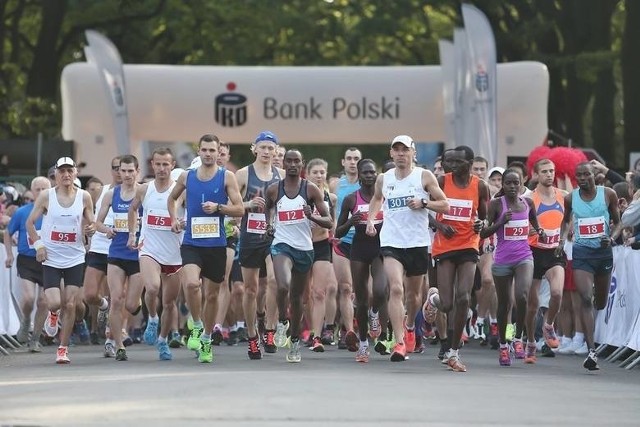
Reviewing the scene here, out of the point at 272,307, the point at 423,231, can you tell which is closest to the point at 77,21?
the point at 272,307

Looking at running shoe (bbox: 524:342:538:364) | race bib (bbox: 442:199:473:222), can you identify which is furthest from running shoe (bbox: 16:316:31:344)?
race bib (bbox: 442:199:473:222)

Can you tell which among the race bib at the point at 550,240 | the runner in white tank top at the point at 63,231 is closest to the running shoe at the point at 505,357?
the race bib at the point at 550,240

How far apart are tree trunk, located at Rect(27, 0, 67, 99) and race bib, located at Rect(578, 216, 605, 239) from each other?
79.7ft

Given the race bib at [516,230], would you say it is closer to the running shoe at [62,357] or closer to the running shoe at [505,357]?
the running shoe at [505,357]

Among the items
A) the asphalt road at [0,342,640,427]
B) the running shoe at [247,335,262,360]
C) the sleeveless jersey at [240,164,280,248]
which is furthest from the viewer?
the sleeveless jersey at [240,164,280,248]

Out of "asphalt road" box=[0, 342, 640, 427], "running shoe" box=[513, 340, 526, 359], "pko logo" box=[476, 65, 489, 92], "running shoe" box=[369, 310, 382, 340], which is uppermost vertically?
"pko logo" box=[476, 65, 489, 92]

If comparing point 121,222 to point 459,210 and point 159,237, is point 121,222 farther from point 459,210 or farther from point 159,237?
point 459,210

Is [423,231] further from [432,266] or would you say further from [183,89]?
[183,89]

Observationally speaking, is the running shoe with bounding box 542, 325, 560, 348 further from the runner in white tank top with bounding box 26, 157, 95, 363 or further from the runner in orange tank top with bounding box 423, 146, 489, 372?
the runner in white tank top with bounding box 26, 157, 95, 363

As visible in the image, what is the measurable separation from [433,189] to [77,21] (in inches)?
1077

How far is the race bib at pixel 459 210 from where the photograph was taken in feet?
52.7

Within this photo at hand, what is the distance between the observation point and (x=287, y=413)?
11.2m

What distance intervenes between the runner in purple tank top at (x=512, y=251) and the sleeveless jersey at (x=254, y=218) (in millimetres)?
2099

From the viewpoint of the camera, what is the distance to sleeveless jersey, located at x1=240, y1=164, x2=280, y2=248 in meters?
17.5
